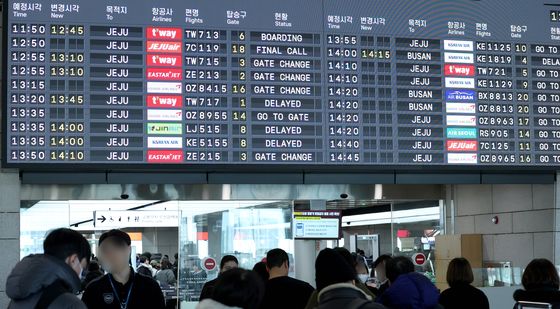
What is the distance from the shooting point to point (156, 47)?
9.01 meters

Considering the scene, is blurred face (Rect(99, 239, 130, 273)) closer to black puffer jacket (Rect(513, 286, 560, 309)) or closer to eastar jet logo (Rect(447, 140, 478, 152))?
black puffer jacket (Rect(513, 286, 560, 309))

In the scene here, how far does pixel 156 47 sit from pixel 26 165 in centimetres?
193

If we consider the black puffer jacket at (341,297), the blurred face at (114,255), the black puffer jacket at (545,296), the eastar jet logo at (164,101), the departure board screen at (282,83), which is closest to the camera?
the black puffer jacket at (341,297)

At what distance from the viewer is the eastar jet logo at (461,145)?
963cm

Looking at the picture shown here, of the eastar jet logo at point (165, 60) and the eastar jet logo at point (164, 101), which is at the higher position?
the eastar jet logo at point (165, 60)

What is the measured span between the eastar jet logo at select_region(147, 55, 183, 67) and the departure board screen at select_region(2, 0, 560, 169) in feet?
0.04

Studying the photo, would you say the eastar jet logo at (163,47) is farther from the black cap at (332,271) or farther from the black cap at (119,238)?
the black cap at (332,271)

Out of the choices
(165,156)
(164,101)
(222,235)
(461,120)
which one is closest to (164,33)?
(164,101)

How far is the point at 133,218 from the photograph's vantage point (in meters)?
12.2

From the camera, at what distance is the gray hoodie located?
3.38 m

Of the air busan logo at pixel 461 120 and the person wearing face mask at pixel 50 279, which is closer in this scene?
the person wearing face mask at pixel 50 279

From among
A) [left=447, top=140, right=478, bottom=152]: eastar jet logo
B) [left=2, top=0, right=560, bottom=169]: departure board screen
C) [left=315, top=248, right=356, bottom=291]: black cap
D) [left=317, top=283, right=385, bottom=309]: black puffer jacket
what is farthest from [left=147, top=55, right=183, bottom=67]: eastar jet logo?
[left=317, top=283, right=385, bottom=309]: black puffer jacket

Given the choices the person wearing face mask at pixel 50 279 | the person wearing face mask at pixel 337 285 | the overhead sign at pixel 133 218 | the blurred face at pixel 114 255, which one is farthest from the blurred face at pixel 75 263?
the overhead sign at pixel 133 218

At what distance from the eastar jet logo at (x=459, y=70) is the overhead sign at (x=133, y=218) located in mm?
4987
